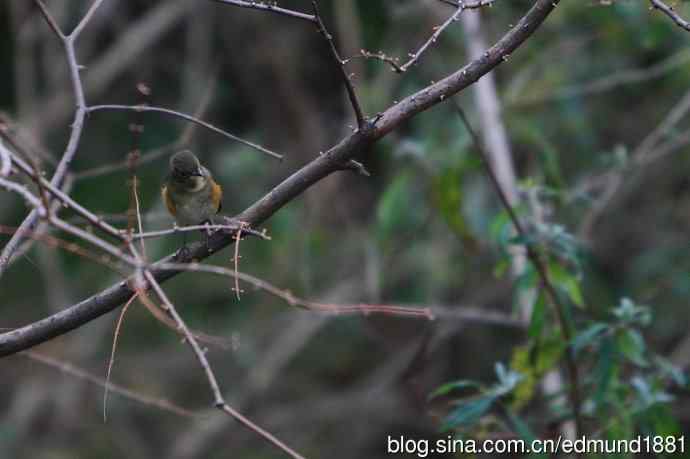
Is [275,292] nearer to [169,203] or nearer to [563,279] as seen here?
[169,203]

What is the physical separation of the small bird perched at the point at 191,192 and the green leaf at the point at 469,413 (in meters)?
1.29

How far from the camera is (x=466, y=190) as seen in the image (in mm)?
7082

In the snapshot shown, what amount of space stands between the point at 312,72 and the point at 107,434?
12.6 feet

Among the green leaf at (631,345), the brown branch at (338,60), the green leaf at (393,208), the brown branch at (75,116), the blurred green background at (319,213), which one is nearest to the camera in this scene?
the brown branch at (338,60)

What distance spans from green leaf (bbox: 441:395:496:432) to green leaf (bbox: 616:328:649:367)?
0.56 m

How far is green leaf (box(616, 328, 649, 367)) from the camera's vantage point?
3723mm

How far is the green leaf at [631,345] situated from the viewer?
3.72 meters

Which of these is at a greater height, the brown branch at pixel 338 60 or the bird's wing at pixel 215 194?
the bird's wing at pixel 215 194

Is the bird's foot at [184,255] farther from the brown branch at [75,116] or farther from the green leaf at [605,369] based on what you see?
the green leaf at [605,369]

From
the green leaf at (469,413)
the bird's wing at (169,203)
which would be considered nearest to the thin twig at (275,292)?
the green leaf at (469,413)

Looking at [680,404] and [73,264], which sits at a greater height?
[73,264]

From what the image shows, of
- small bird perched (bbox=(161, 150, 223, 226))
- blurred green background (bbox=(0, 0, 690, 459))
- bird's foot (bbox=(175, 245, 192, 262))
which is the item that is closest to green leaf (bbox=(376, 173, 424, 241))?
blurred green background (bbox=(0, 0, 690, 459))

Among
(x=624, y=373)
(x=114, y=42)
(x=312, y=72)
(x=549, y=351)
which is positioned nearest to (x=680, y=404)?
(x=624, y=373)

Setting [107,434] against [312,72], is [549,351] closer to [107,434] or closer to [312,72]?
[107,434]
